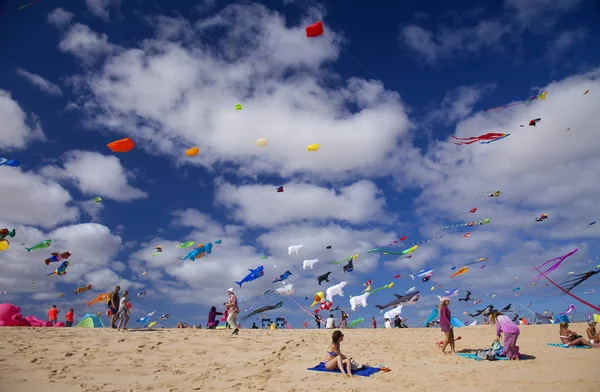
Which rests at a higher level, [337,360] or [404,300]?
[404,300]

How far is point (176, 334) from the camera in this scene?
10.7 m

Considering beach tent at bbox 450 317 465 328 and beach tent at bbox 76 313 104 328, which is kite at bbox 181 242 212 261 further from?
beach tent at bbox 450 317 465 328

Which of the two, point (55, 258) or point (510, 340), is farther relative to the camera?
point (55, 258)

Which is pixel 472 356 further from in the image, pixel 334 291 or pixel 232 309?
pixel 334 291

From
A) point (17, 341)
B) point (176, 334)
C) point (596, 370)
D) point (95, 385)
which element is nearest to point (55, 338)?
point (17, 341)

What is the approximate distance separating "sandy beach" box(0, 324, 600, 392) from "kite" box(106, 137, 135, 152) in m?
5.72

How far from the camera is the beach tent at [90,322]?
1447cm

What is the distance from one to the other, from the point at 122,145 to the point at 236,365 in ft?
26.7

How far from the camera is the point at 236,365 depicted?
759 cm

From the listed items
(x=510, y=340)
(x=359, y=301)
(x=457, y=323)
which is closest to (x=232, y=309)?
(x=510, y=340)

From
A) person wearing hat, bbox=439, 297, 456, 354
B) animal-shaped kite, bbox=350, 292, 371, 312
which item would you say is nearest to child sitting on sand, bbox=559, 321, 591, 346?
person wearing hat, bbox=439, 297, 456, 354

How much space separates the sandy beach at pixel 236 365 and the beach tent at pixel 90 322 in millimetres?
4558

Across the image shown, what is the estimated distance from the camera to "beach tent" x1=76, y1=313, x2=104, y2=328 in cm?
1447

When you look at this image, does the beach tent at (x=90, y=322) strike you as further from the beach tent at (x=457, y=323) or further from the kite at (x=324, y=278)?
the beach tent at (x=457, y=323)
